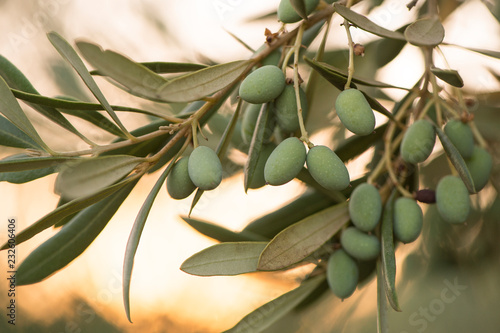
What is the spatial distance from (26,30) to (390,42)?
1139 millimetres

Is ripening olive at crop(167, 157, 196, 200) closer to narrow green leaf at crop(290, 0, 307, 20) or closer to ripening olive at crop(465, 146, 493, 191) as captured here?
narrow green leaf at crop(290, 0, 307, 20)

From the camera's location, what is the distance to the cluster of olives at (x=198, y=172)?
673mm

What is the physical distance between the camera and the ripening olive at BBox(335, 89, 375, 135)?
66 cm

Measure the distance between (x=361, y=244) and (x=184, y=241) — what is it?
0.66 meters

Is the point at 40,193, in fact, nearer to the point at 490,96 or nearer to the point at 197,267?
the point at 197,267

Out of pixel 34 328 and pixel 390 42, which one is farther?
pixel 34 328

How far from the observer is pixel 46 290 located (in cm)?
153

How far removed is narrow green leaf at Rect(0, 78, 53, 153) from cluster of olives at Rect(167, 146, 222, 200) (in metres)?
0.19

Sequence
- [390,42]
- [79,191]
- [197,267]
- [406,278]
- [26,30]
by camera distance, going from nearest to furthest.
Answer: [79,191], [197,267], [390,42], [406,278], [26,30]

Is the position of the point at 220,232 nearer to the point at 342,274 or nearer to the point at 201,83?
the point at 342,274

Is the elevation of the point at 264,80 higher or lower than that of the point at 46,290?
higher

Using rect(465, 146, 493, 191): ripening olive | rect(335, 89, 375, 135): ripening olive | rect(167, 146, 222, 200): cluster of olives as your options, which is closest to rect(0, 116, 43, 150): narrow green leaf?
rect(167, 146, 222, 200): cluster of olives

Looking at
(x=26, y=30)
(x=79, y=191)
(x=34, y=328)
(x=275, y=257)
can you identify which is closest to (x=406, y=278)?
(x=275, y=257)

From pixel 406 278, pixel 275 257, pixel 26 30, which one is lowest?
pixel 406 278
